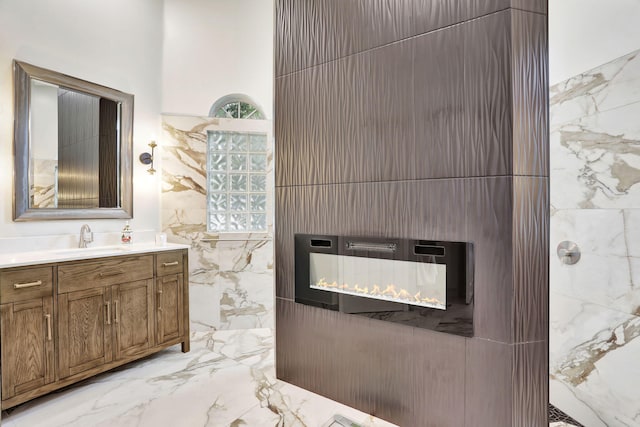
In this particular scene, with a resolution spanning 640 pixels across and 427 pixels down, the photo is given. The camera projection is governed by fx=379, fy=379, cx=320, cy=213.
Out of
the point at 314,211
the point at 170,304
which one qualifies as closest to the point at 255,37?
the point at 314,211

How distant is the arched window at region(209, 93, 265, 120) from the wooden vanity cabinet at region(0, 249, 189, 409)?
1.54 m

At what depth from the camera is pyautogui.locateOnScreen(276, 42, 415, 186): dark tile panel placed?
6.67ft

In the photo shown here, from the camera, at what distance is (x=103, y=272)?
8.57 ft

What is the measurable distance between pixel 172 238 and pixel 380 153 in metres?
2.38

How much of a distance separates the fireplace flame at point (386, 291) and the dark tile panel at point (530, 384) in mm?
412

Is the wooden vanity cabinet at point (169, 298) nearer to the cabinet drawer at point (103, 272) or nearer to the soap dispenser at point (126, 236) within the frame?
the cabinet drawer at point (103, 272)

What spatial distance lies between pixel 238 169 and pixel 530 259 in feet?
9.33

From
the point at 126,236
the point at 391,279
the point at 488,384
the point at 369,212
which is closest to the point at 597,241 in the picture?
the point at 488,384

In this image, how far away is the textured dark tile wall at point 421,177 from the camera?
5.60ft

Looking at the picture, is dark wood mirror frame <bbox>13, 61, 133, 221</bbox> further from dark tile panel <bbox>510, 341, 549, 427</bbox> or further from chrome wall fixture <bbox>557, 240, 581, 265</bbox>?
chrome wall fixture <bbox>557, 240, 581, 265</bbox>

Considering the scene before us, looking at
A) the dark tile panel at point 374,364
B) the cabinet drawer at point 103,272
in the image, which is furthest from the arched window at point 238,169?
the dark tile panel at point 374,364

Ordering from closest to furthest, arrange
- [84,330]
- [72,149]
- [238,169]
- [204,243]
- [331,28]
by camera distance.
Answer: [331,28] → [84,330] → [72,149] → [204,243] → [238,169]

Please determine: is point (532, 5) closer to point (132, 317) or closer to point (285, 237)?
point (285, 237)

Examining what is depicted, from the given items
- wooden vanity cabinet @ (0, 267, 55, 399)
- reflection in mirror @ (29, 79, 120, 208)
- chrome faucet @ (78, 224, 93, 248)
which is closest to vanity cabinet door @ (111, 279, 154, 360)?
wooden vanity cabinet @ (0, 267, 55, 399)
